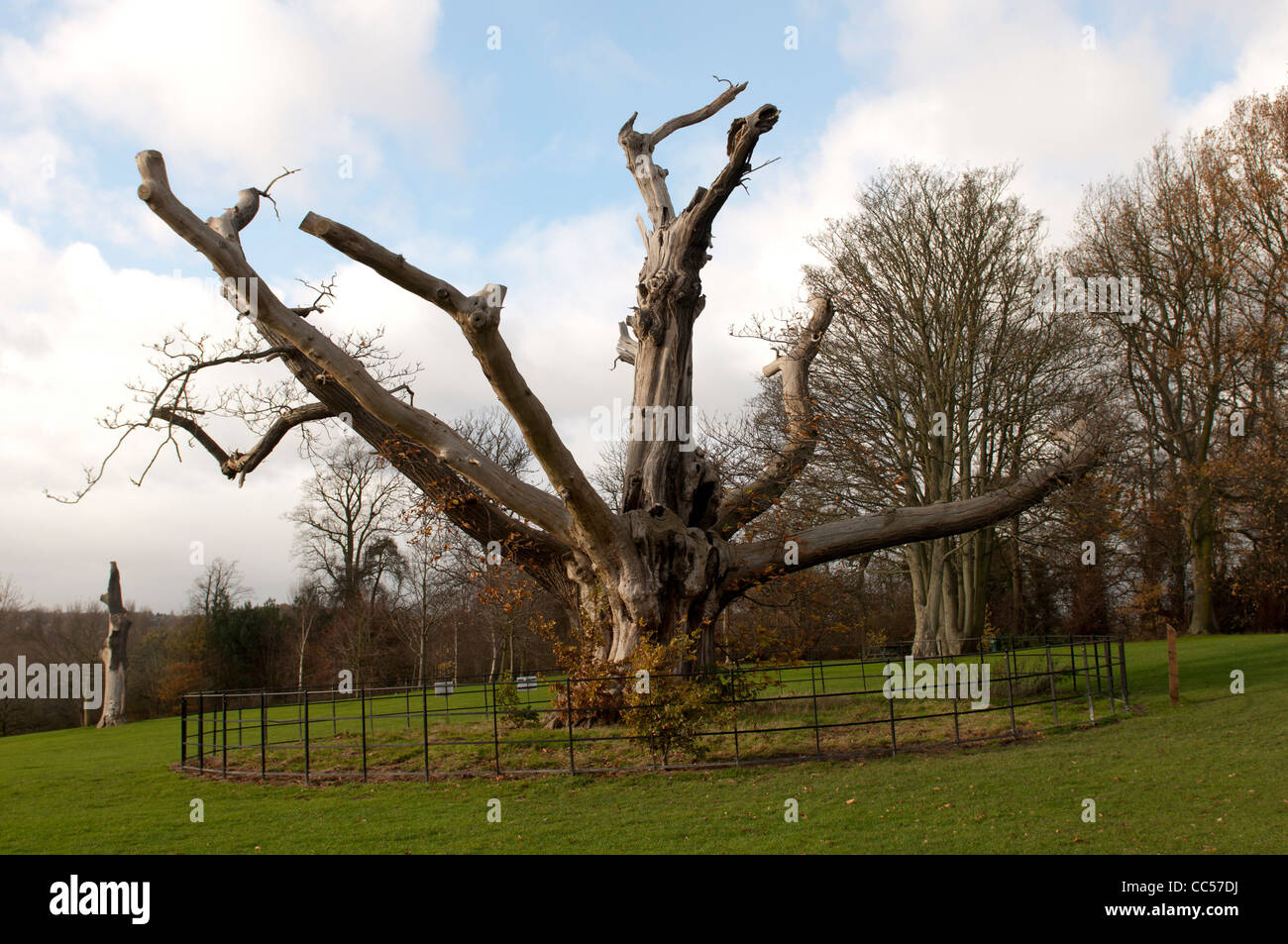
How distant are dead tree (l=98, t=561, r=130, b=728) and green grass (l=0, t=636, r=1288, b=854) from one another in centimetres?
1977

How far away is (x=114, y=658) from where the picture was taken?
31.2 meters

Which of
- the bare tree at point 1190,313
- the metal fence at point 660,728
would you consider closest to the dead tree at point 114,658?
the metal fence at point 660,728

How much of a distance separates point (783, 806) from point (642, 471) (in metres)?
6.56

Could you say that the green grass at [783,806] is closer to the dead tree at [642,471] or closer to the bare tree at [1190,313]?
the dead tree at [642,471]

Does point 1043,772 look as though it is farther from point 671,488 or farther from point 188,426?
point 188,426

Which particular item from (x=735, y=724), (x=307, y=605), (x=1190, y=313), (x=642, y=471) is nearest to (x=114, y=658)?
(x=307, y=605)

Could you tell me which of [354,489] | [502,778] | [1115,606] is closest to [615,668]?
[502,778]

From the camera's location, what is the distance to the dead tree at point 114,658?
99.6ft

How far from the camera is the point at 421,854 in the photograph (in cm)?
696

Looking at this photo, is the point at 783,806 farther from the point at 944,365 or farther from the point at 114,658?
the point at 114,658

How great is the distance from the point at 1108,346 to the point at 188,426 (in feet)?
90.4

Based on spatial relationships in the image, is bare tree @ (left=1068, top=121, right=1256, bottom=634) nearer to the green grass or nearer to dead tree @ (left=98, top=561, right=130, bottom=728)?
the green grass

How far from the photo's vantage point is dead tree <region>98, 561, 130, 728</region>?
3034 cm

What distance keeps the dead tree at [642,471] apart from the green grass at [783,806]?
3.25m
